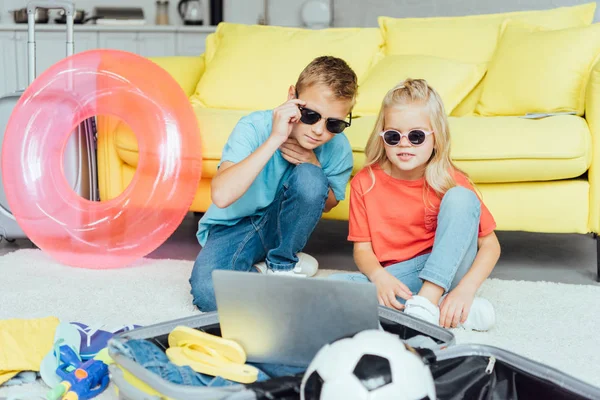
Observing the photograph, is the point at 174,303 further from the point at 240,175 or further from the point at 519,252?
the point at 519,252

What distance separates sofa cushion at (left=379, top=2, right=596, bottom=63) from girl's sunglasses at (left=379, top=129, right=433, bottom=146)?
1176 millimetres

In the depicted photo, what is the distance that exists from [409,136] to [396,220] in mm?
229

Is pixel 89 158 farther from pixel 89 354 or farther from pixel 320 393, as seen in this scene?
pixel 320 393

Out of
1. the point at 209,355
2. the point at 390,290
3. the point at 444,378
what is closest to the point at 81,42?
the point at 390,290

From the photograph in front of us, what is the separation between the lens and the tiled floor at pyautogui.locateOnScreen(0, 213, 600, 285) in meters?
2.36

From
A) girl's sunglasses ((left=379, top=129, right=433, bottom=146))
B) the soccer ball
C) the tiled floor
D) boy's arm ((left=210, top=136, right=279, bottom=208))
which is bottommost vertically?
the tiled floor

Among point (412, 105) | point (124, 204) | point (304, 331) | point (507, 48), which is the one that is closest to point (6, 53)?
point (124, 204)

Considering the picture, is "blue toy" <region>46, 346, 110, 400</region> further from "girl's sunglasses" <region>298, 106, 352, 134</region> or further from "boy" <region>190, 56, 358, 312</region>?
"girl's sunglasses" <region>298, 106, 352, 134</region>

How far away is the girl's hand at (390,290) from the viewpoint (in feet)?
5.53

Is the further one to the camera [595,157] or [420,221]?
[595,157]

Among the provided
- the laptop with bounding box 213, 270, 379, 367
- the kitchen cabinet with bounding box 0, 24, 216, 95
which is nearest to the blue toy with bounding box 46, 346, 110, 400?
the laptop with bounding box 213, 270, 379, 367

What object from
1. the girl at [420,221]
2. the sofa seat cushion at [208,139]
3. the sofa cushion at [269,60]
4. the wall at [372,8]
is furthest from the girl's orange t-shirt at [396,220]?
the wall at [372,8]

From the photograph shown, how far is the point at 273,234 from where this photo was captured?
2012 mm

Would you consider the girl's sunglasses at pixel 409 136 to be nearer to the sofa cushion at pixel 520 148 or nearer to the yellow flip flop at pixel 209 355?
the sofa cushion at pixel 520 148
